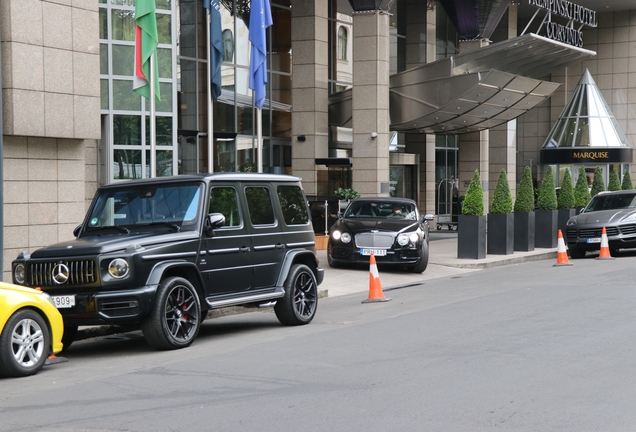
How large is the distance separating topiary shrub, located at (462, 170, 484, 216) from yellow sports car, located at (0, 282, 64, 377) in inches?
597

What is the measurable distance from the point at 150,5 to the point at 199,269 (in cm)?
775

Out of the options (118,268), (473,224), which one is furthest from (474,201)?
(118,268)

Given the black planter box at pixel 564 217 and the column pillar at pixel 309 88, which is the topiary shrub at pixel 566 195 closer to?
the black planter box at pixel 564 217

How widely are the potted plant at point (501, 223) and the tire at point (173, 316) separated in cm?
1527

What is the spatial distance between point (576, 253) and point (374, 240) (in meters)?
7.48

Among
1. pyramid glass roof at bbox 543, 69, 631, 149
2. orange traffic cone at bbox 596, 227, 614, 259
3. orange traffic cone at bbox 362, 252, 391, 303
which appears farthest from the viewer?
pyramid glass roof at bbox 543, 69, 631, 149

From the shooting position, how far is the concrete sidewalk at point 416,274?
58.6ft

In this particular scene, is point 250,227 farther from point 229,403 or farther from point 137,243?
point 229,403

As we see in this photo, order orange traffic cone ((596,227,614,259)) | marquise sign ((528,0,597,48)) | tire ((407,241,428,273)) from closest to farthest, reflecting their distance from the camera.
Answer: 1. tire ((407,241,428,273))
2. orange traffic cone ((596,227,614,259))
3. marquise sign ((528,0,597,48))

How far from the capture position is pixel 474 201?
2295cm

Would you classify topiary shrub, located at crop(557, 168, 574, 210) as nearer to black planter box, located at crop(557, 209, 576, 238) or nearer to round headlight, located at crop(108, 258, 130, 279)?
black planter box, located at crop(557, 209, 576, 238)

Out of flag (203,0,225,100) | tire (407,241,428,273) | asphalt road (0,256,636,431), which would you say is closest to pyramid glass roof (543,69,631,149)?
flag (203,0,225,100)

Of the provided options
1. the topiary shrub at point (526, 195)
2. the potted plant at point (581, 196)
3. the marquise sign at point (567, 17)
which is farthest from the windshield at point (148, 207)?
the marquise sign at point (567, 17)

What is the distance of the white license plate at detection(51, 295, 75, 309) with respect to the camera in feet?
31.6
